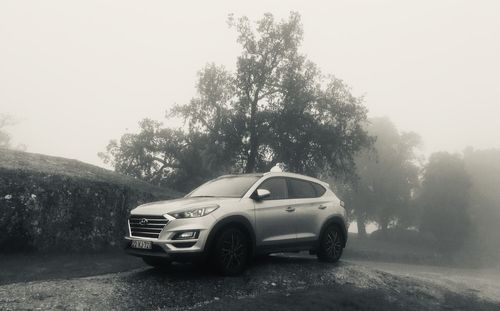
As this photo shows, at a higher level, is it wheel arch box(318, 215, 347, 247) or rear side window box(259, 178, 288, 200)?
rear side window box(259, 178, 288, 200)

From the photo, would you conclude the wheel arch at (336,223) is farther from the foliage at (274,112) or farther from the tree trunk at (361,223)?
the tree trunk at (361,223)

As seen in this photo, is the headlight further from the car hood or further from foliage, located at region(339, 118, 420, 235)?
foliage, located at region(339, 118, 420, 235)

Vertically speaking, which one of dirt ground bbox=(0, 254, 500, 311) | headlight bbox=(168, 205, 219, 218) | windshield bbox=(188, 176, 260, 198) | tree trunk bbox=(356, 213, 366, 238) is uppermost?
tree trunk bbox=(356, 213, 366, 238)

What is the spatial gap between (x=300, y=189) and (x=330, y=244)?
179cm

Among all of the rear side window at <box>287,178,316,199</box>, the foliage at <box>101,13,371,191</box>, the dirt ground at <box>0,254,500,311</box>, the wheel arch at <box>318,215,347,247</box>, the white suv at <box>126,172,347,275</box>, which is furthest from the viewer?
the foliage at <box>101,13,371,191</box>

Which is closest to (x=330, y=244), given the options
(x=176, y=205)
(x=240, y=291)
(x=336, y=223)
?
(x=336, y=223)

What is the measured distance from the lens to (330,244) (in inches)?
423

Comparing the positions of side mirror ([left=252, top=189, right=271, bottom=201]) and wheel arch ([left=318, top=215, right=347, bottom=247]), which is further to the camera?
wheel arch ([left=318, top=215, right=347, bottom=247])

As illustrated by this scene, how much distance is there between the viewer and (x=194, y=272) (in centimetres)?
900

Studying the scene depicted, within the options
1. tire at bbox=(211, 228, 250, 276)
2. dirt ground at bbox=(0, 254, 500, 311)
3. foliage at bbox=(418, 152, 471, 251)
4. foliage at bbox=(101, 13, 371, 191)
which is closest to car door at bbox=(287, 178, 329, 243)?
dirt ground at bbox=(0, 254, 500, 311)

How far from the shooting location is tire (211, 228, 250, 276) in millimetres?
7906

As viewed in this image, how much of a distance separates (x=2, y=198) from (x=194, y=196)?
7908 mm

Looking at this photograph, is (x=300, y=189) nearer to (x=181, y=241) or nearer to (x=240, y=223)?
(x=240, y=223)

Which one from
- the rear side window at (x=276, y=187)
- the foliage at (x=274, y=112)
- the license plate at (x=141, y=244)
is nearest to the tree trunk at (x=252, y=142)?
the foliage at (x=274, y=112)
